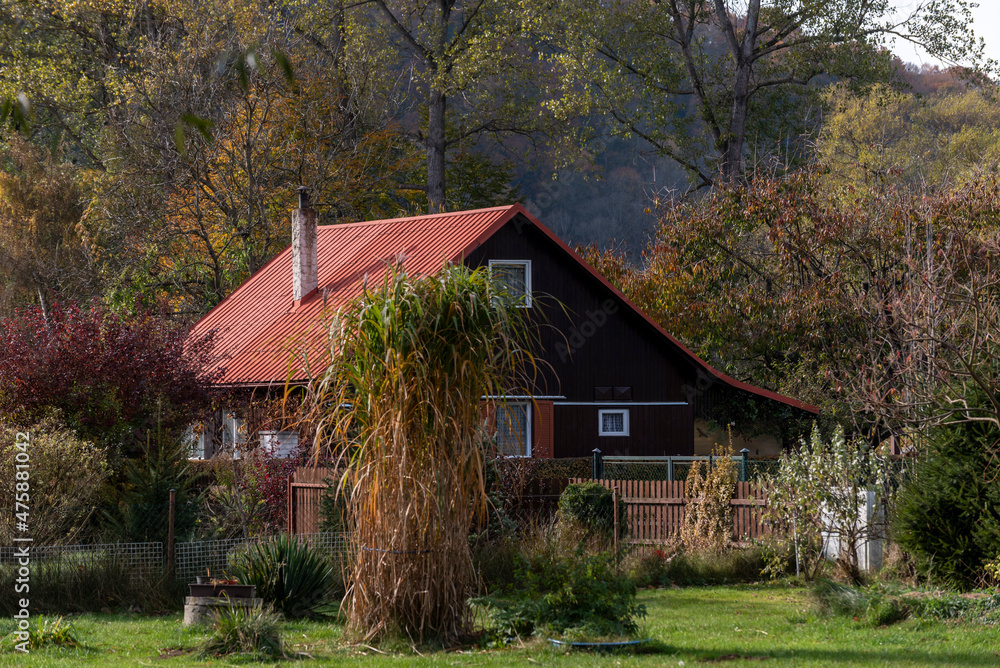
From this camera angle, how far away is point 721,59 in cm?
3609

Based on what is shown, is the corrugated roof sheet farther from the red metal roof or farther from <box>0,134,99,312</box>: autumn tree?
<box>0,134,99,312</box>: autumn tree

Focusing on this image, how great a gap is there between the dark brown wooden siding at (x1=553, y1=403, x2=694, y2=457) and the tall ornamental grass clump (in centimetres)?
1439

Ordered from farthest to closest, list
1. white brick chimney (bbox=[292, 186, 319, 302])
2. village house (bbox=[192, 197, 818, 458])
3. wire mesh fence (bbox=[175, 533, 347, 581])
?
white brick chimney (bbox=[292, 186, 319, 302]) → village house (bbox=[192, 197, 818, 458]) → wire mesh fence (bbox=[175, 533, 347, 581])

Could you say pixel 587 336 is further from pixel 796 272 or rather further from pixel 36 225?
pixel 36 225

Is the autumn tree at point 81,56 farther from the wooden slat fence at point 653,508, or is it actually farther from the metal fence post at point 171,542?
the metal fence post at point 171,542

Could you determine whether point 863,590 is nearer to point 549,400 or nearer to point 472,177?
point 549,400

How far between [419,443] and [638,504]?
8.03 metres

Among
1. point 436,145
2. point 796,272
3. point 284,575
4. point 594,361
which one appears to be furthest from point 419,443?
point 436,145

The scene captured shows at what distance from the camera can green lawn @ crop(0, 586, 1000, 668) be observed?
29.0ft

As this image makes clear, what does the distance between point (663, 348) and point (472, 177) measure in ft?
62.5

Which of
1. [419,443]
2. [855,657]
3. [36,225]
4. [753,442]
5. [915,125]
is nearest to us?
[855,657]

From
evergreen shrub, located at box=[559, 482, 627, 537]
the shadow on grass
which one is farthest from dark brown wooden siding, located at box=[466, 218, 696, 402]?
the shadow on grass

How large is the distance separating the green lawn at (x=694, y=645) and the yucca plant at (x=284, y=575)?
48cm

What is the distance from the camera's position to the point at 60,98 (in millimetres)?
35125
